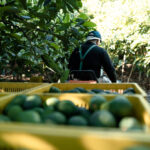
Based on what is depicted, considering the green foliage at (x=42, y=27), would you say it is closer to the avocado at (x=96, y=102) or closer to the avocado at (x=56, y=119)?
the avocado at (x=96, y=102)

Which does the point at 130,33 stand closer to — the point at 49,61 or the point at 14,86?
the point at 49,61

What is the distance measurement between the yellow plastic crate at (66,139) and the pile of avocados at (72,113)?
0.21m

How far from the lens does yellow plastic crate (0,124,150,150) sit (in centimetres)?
54

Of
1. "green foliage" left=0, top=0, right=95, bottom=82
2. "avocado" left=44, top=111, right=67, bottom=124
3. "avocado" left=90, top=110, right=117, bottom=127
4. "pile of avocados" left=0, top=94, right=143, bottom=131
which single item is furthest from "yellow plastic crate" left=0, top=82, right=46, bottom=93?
"avocado" left=90, top=110, right=117, bottom=127

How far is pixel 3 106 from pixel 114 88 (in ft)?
3.64

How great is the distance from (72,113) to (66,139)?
1.58 ft

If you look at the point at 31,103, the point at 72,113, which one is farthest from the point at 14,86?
the point at 72,113

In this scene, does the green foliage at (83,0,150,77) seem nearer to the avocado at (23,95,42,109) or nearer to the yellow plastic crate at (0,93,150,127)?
the yellow plastic crate at (0,93,150,127)

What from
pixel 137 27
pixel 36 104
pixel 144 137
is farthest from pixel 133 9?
pixel 144 137

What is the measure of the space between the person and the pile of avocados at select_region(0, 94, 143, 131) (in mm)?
1619

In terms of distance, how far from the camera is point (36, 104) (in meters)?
1.14

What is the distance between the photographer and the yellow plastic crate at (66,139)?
543mm

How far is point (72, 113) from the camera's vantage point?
1057 millimetres

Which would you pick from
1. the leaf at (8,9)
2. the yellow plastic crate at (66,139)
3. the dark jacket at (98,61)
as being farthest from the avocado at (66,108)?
the dark jacket at (98,61)
